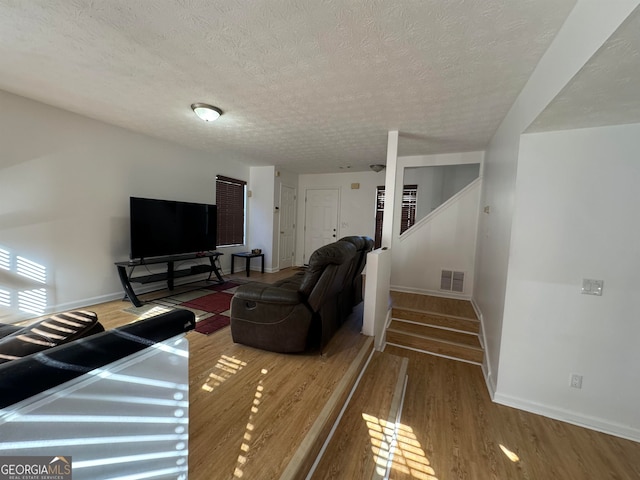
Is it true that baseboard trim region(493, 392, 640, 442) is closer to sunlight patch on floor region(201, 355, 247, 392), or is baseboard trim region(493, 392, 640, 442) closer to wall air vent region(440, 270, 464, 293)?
wall air vent region(440, 270, 464, 293)

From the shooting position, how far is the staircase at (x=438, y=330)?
9.67ft

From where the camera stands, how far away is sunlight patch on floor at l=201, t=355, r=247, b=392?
200cm

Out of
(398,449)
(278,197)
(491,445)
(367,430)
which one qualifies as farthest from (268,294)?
(278,197)

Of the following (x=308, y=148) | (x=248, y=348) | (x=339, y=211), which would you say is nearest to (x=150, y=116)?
(x=308, y=148)

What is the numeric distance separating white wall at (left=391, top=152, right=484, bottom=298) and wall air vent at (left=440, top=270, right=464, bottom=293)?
0.06m

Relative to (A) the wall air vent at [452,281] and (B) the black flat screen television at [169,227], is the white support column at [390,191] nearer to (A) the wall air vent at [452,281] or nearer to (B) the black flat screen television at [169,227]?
(A) the wall air vent at [452,281]

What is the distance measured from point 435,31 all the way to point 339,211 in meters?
4.75

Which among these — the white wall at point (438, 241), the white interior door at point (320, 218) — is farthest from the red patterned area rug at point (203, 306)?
the white wall at point (438, 241)

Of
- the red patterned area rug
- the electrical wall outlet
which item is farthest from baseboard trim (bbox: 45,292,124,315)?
the electrical wall outlet

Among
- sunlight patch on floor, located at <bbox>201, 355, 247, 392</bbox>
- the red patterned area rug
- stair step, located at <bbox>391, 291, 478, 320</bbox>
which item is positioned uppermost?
stair step, located at <bbox>391, 291, 478, 320</bbox>

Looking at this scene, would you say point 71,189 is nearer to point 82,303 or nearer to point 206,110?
point 82,303

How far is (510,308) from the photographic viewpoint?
2184 millimetres

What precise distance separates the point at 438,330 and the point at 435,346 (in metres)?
0.25

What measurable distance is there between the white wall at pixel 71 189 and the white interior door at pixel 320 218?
10.9 feet
